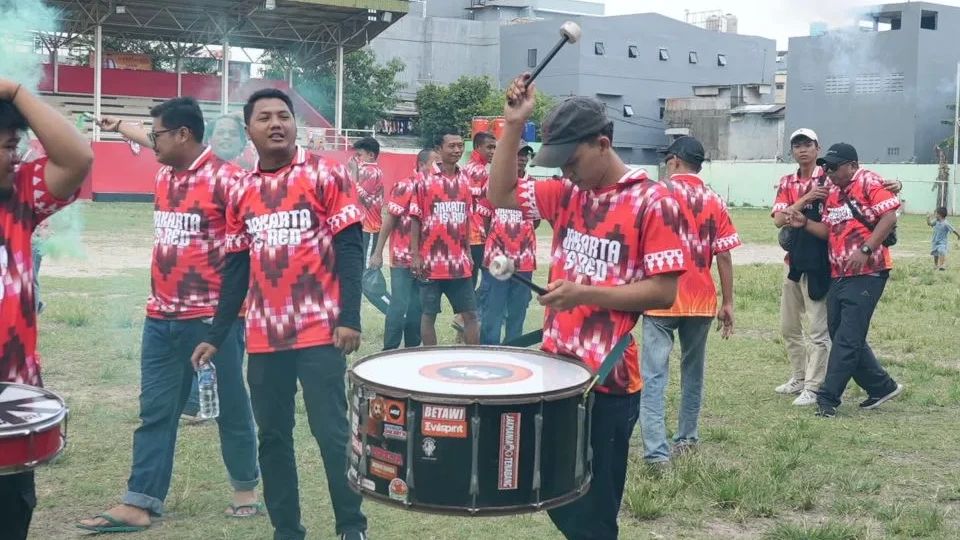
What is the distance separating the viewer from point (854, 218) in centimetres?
852

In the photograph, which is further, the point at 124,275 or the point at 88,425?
the point at 124,275

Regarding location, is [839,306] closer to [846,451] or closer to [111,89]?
[846,451]

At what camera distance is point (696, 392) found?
24.4 ft

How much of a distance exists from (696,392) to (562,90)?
57.2m

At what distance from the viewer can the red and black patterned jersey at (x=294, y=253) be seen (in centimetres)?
504

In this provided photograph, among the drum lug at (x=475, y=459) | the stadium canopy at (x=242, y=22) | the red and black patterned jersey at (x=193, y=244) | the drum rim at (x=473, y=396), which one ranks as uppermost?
the stadium canopy at (x=242, y=22)

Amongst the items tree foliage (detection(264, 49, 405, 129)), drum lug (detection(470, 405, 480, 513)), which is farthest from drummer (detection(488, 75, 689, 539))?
tree foliage (detection(264, 49, 405, 129))

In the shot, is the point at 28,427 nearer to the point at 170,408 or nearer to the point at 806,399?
the point at 170,408

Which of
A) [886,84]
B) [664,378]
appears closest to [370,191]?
[664,378]

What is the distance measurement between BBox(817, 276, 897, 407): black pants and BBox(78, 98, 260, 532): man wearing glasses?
16.3 ft

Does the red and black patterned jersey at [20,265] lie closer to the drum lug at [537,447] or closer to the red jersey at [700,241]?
the drum lug at [537,447]

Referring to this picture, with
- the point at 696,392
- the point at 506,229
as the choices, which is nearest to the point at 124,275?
the point at 506,229

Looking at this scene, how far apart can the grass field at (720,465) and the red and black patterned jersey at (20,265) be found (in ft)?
7.30

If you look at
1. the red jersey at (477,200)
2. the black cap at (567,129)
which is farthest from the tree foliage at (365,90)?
the black cap at (567,129)
